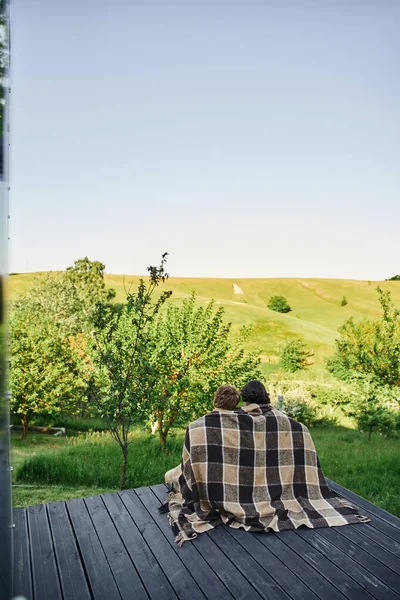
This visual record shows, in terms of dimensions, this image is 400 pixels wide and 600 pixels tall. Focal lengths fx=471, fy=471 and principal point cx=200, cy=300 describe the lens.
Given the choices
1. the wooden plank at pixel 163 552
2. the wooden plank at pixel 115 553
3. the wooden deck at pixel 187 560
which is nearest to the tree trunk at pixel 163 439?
the wooden plank at pixel 163 552

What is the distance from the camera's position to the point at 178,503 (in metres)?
3.91

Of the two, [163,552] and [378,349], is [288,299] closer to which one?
[378,349]

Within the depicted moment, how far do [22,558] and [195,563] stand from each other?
Result: 1.16 meters

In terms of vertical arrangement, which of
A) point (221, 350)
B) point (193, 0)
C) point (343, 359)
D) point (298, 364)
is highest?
point (193, 0)

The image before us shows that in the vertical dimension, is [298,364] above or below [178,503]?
below

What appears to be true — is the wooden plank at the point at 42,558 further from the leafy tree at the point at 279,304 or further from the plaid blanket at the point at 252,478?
the leafy tree at the point at 279,304

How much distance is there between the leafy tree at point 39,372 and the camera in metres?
13.2

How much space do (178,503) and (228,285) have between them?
61.3m

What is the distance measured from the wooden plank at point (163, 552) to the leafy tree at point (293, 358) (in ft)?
87.3

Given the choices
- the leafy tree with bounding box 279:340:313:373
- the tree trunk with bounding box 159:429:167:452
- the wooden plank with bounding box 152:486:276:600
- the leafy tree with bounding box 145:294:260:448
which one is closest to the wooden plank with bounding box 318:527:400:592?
the wooden plank with bounding box 152:486:276:600

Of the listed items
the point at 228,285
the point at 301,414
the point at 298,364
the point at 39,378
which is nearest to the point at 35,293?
the point at 298,364

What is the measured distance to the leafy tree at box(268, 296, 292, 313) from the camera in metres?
57.8

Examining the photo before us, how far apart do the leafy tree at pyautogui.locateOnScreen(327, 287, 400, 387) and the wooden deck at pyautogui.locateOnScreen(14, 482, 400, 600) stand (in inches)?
468

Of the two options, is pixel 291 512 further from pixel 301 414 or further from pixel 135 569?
pixel 301 414
